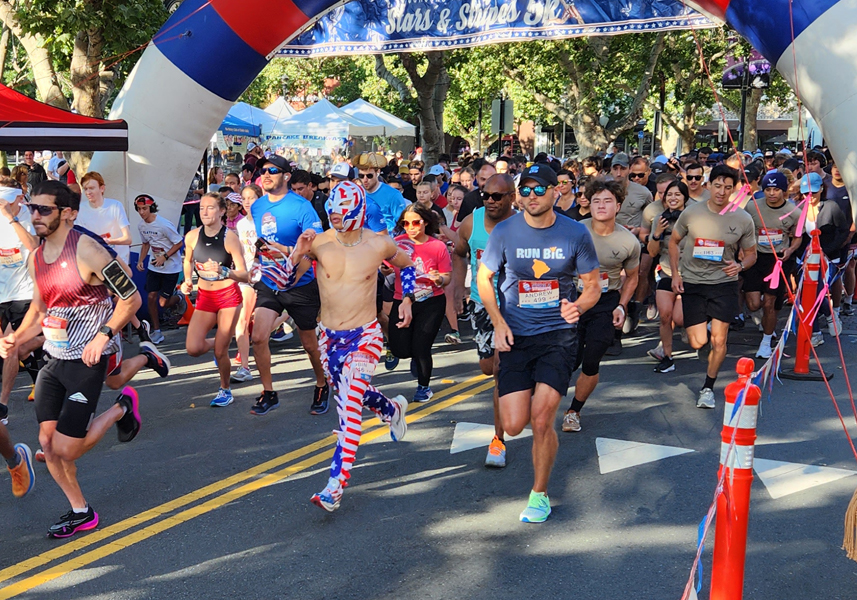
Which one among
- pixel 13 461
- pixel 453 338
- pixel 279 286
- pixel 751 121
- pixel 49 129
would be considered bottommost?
pixel 453 338

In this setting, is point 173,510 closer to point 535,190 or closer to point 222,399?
point 222,399

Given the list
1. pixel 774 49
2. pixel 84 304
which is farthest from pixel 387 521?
pixel 774 49

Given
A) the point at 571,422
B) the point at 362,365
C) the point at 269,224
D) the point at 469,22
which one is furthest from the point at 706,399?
the point at 469,22

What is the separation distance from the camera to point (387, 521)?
5.42m

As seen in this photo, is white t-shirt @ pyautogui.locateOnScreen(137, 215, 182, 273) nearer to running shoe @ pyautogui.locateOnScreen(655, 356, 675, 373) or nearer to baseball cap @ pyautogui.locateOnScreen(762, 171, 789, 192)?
running shoe @ pyautogui.locateOnScreen(655, 356, 675, 373)

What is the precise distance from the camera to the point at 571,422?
7.12 meters

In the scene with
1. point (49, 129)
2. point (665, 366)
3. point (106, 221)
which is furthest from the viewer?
point (49, 129)

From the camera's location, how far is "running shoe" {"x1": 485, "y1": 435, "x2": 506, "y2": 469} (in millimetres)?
6293

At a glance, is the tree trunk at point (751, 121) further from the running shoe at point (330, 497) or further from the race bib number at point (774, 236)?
the running shoe at point (330, 497)

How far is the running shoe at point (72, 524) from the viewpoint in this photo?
5.19 m

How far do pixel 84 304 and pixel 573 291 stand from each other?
2700 millimetres

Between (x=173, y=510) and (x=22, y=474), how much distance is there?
881 mm

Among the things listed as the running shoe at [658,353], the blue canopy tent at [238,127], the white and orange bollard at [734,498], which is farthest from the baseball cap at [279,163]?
the blue canopy tent at [238,127]

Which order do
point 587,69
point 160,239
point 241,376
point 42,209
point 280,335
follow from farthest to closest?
point 587,69 < point 280,335 < point 160,239 < point 241,376 < point 42,209
